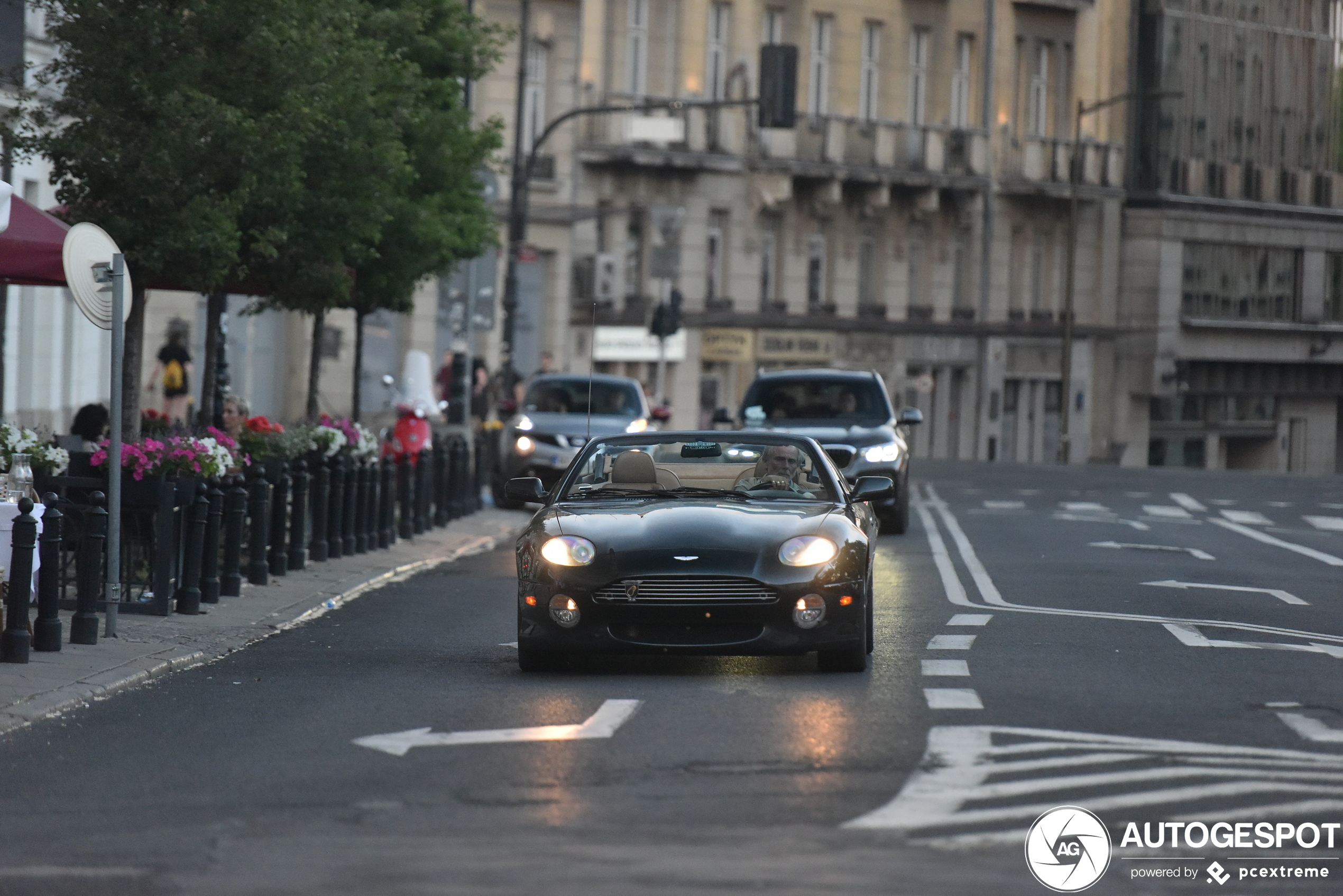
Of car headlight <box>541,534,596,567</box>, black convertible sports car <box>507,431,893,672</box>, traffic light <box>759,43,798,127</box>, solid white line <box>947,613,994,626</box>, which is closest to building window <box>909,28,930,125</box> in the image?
traffic light <box>759,43,798,127</box>

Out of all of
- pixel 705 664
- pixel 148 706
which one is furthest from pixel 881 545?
pixel 148 706

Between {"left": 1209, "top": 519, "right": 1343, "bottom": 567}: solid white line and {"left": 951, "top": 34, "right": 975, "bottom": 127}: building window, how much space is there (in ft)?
118

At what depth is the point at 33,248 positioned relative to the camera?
15.4 metres

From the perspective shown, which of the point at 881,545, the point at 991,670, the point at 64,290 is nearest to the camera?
the point at 991,670

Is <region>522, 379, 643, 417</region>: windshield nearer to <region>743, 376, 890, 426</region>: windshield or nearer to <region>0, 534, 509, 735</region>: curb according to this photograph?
<region>743, 376, 890, 426</region>: windshield

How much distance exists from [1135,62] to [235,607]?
58.9m

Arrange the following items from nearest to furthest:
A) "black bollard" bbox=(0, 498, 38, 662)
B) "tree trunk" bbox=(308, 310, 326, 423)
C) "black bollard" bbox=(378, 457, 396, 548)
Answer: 1. "black bollard" bbox=(0, 498, 38, 662)
2. "black bollard" bbox=(378, 457, 396, 548)
3. "tree trunk" bbox=(308, 310, 326, 423)

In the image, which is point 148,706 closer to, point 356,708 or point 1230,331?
point 356,708

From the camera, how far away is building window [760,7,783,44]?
61031 mm

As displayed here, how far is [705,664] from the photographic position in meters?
12.7

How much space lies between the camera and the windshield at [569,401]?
32094 millimetres

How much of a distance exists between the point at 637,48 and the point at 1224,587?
40.9m

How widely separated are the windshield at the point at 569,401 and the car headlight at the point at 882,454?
675cm

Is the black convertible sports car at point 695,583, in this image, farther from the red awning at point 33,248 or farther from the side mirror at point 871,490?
the red awning at point 33,248
